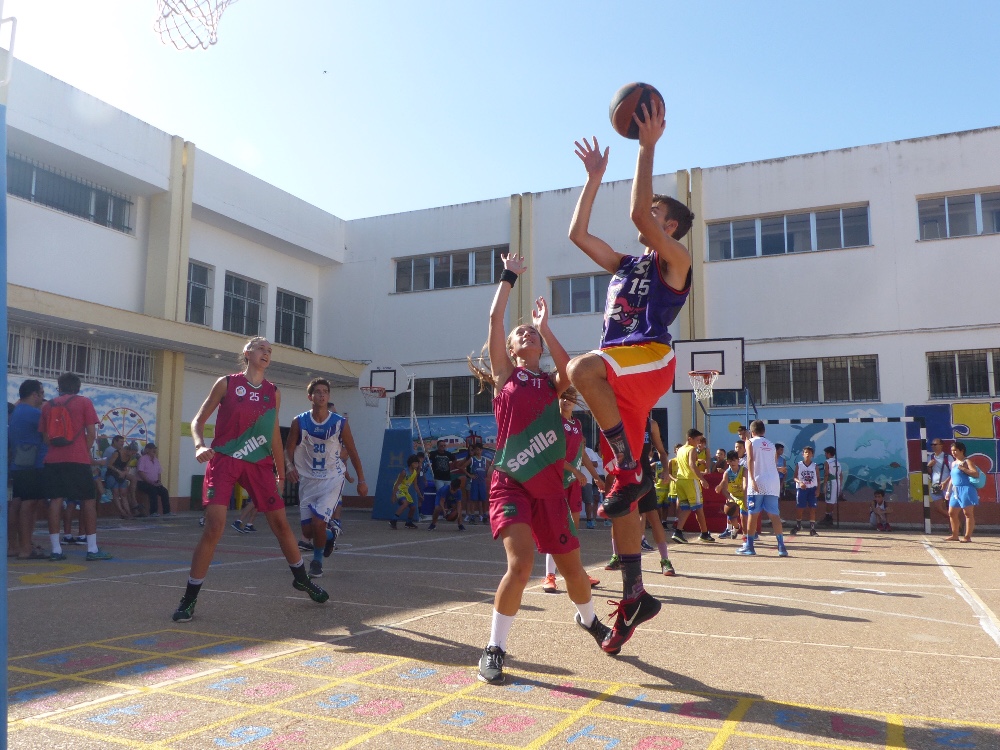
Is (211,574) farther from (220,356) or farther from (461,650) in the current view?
(220,356)

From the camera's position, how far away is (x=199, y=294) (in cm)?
2369

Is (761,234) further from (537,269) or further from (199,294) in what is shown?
(199,294)

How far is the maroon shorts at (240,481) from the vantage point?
5887 millimetres

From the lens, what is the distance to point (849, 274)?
72.2ft

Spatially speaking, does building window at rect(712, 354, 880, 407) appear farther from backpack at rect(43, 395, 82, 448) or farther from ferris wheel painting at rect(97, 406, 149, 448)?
backpack at rect(43, 395, 82, 448)

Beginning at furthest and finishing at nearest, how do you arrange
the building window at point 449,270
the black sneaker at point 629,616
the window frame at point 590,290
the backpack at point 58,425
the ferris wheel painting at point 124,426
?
the building window at point 449,270 < the window frame at point 590,290 < the ferris wheel painting at point 124,426 < the backpack at point 58,425 < the black sneaker at point 629,616

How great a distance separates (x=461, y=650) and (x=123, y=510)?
16267 millimetres

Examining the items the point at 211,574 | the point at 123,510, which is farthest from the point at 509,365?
the point at 123,510

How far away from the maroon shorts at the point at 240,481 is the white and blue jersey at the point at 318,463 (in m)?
1.84

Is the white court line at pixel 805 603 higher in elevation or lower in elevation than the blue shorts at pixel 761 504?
lower

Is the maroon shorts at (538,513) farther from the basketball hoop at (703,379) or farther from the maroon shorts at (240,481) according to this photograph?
the basketball hoop at (703,379)

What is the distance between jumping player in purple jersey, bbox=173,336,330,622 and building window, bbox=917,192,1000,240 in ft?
66.5

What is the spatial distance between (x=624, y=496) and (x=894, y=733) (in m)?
1.54

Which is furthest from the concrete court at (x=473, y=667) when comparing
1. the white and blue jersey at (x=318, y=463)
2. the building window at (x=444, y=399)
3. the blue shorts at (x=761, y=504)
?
the building window at (x=444, y=399)
